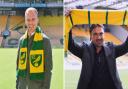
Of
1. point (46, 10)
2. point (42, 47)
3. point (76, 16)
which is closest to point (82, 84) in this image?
point (42, 47)

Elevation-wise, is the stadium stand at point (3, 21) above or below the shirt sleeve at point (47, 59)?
below

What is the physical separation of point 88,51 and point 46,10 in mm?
22218

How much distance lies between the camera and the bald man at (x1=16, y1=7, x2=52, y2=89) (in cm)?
292

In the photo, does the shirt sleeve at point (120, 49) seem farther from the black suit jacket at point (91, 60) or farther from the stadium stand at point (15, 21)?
the stadium stand at point (15, 21)

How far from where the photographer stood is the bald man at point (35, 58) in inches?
115

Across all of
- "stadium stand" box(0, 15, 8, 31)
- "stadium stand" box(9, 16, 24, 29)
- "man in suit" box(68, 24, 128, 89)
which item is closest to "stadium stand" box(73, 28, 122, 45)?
"man in suit" box(68, 24, 128, 89)

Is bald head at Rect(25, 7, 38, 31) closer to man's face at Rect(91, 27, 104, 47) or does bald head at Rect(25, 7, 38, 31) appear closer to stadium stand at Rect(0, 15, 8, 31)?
man's face at Rect(91, 27, 104, 47)

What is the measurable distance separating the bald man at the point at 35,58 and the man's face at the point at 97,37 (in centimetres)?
40

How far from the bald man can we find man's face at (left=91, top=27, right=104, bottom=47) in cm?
40

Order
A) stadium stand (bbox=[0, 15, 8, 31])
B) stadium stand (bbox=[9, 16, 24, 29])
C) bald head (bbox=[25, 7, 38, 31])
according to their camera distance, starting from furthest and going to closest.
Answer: stadium stand (bbox=[0, 15, 8, 31]) → stadium stand (bbox=[9, 16, 24, 29]) → bald head (bbox=[25, 7, 38, 31])

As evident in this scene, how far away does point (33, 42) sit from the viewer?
2.94 meters

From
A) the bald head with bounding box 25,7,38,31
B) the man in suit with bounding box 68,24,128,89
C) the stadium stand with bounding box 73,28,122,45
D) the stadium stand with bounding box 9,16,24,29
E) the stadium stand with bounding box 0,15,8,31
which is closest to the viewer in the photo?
the man in suit with bounding box 68,24,128,89

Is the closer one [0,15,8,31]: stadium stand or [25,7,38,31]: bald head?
[25,7,38,31]: bald head

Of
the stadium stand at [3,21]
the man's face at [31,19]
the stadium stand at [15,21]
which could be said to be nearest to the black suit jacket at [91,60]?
the man's face at [31,19]
